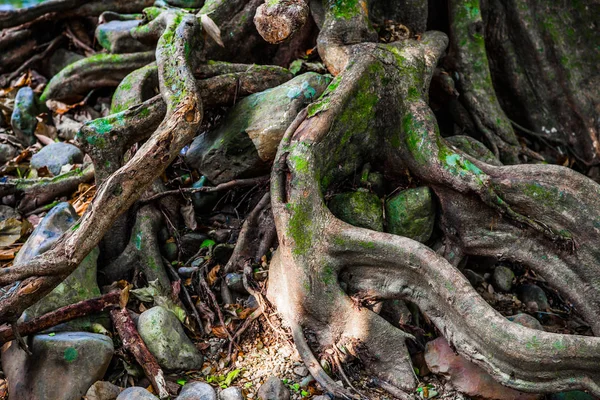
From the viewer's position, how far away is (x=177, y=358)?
389cm

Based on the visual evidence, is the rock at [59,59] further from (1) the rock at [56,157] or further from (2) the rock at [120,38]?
(1) the rock at [56,157]

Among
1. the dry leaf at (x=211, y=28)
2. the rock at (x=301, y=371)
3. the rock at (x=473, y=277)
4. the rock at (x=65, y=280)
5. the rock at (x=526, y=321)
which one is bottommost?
the rock at (x=473, y=277)

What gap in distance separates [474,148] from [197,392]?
314 cm

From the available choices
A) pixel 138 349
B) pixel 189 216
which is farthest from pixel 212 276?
pixel 138 349

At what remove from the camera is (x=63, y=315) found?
12.7ft

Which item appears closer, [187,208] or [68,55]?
[187,208]

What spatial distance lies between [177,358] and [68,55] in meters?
4.84

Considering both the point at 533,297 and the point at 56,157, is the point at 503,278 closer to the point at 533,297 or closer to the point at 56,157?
the point at 533,297

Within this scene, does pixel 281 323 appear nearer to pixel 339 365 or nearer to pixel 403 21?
pixel 339 365

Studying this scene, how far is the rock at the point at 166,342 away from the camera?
3.85 metres

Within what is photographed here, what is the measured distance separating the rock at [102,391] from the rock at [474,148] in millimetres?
3377

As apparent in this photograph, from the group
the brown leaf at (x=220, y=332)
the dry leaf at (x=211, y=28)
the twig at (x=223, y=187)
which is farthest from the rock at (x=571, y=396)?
the dry leaf at (x=211, y=28)

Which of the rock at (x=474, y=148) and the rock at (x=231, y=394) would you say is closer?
the rock at (x=231, y=394)

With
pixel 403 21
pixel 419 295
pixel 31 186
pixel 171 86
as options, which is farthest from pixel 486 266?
pixel 31 186
